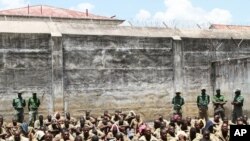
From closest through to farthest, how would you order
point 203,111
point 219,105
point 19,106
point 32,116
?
point 19,106
point 32,116
point 219,105
point 203,111

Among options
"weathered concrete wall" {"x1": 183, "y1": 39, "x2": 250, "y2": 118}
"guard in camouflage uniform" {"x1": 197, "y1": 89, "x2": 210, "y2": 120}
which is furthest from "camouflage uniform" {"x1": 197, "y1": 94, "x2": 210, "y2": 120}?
"weathered concrete wall" {"x1": 183, "y1": 39, "x2": 250, "y2": 118}

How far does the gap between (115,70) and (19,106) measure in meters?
3.32

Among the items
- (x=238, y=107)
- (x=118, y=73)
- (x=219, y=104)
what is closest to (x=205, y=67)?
(x=219, y=104)

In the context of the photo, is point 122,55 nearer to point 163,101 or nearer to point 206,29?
point 163,101

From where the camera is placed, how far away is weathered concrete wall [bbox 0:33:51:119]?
15.4m

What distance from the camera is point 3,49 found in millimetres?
15312

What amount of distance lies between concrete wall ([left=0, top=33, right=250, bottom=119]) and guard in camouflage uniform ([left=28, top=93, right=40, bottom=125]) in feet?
1.26

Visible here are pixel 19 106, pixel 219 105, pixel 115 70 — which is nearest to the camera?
pixel 19 106

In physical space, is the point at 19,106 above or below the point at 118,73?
below

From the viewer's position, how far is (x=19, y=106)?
15.1m

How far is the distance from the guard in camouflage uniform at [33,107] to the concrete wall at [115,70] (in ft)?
1.26

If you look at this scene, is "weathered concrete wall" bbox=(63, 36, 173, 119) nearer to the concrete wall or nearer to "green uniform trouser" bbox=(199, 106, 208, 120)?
the concrete wall

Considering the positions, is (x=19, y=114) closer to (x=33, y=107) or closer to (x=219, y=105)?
(x=33, y=107)

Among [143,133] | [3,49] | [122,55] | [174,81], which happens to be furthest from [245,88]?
[3,49]
